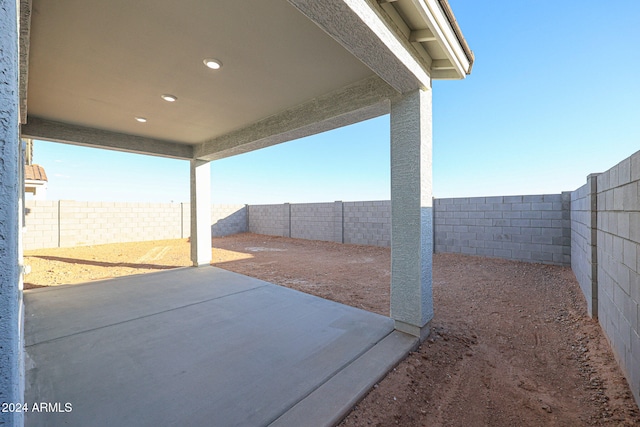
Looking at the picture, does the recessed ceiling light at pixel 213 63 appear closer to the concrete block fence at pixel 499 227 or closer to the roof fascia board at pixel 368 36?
the roof fascia board at pixel 368 36

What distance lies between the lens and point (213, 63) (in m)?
2.66

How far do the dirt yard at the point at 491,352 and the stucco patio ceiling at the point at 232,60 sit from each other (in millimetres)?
2657

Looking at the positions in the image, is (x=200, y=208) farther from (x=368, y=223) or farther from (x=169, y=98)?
(x=368, y=223)

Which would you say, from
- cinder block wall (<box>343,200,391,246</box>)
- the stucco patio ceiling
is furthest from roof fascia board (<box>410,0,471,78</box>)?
cinder block wall (<box>343,200,391,246</box>)

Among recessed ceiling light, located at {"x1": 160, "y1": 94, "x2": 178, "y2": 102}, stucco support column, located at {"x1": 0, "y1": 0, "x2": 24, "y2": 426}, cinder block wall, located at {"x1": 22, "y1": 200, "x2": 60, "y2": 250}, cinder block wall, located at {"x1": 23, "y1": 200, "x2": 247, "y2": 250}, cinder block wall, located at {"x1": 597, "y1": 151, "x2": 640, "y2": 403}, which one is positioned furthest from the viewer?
cinder block wall, located at {"x1": 23, "y1": 200, "x2": 247, "y2": 250}

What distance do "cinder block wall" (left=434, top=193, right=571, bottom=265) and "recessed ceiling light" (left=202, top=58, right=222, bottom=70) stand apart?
674cm

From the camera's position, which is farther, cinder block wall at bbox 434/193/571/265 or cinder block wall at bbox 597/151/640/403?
cinder block wall at bbox 434/193/571/265

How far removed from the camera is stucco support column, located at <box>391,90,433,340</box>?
8.63 ft

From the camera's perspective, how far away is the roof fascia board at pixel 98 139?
411 centimetres

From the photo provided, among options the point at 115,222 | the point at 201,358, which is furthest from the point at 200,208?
the point at 115,222

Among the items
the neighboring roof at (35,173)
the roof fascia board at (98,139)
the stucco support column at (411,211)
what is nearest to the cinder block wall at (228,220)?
the neighboring roof at (35,173)

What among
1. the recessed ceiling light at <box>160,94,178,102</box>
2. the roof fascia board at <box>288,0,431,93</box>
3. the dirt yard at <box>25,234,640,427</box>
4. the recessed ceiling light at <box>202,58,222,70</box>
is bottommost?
the dirt yard at <box>25,234,640,427</box>

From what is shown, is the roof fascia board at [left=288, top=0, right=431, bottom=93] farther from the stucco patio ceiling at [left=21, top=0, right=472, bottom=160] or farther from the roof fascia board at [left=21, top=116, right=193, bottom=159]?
the roof fascia board at [left=21, top=116, right=193, bottom=159]

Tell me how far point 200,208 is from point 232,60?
13.6ft
